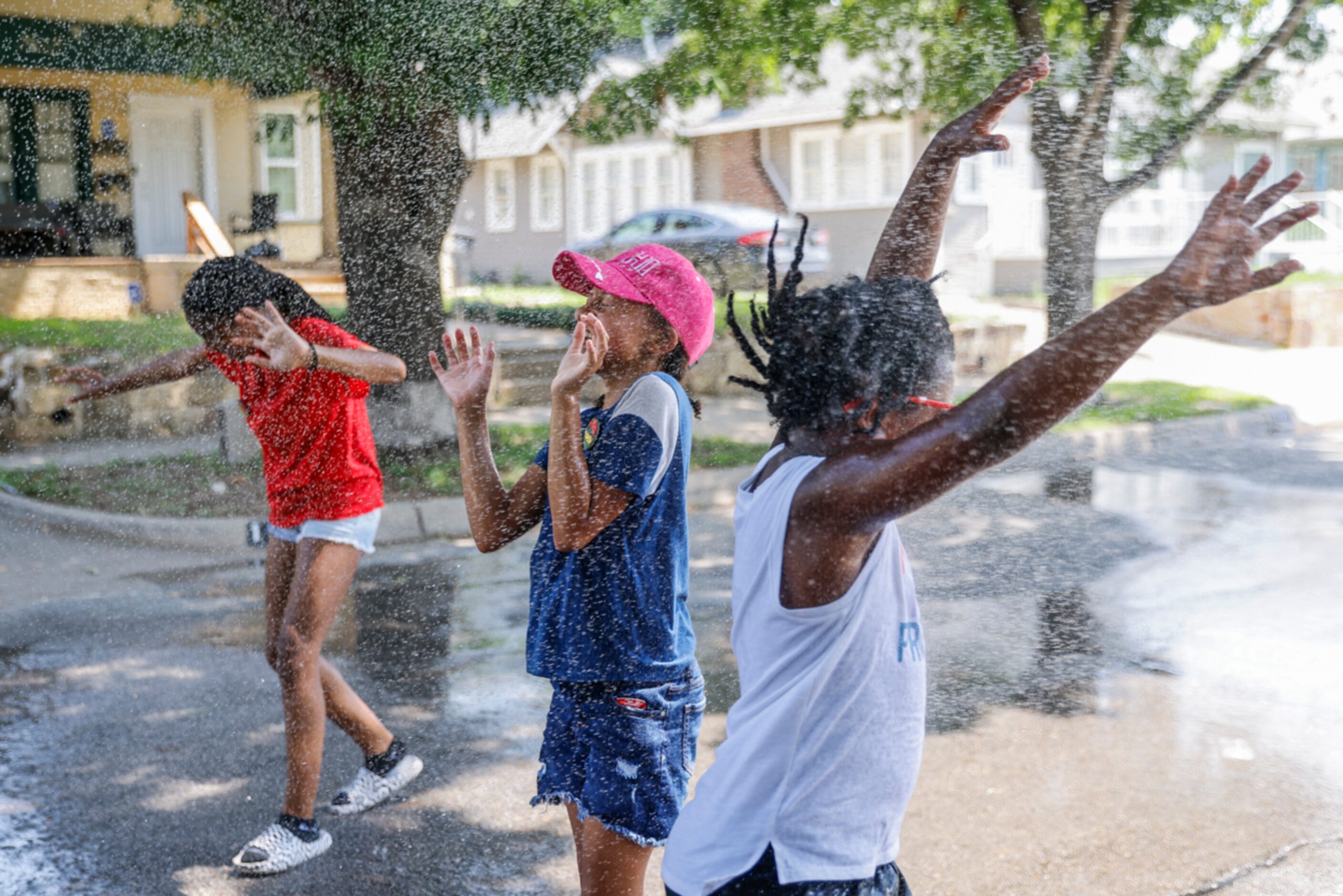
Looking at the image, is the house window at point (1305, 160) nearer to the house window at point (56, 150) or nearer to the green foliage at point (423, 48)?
the house window at point (56, 150)

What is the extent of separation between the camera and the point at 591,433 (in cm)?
249

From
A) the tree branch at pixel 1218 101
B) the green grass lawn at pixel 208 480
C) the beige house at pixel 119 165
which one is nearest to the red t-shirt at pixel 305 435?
the green grass lawn at pixel 208 480

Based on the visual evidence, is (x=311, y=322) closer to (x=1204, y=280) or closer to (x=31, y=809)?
(x=31, y=809)

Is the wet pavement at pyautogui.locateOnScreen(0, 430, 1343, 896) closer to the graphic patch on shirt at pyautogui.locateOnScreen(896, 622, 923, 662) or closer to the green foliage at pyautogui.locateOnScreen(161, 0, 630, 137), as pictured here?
the graphic patch on shirt at pyautogui.locateOnScreen(896, 622, 923, 662)

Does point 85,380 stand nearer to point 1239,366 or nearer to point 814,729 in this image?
point 814,729

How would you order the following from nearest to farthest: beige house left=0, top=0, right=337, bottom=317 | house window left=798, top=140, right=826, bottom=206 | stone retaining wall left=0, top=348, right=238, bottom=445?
stone retaining wall left=0, top=348, right=238, bottom=445 → beige house left=0, top=0, right=337, bottom=317 → house window left=798, top=140, right=826, bottom=206

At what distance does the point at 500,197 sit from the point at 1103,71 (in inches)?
744


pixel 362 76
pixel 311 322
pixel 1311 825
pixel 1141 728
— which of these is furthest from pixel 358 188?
pixel 1311 825

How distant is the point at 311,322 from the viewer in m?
3.51

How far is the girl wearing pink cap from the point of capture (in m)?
2.41

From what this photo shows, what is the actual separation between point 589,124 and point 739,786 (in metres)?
8.53

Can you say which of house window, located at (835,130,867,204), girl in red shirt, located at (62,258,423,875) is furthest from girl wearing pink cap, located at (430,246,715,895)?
house window, located at (835,130,867,204)

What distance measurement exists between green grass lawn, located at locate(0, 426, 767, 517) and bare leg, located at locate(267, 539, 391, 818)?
396cm

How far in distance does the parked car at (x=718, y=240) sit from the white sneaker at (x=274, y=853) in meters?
11.6
